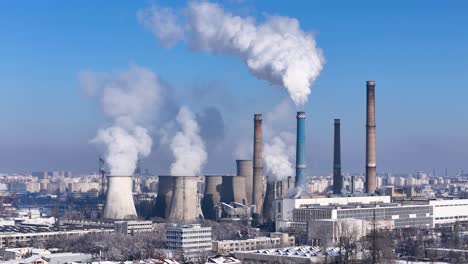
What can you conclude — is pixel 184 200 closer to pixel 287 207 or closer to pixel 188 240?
pixel 287 207

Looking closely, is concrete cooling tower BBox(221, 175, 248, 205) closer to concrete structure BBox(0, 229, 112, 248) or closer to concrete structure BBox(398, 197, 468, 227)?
concrete structure BBox(398, 197, 468, 227)

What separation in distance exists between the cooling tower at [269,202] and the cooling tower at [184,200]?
10.8ft

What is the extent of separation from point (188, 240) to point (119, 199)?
594cm

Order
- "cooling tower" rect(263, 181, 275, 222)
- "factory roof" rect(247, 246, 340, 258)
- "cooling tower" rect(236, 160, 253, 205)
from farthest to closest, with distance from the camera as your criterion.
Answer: "cooling tower" rect(236, 160, 253, 205), "cooling tower" rect(263, 181, 275, 222), "factory roof" rect(247, 246, 340, 258)

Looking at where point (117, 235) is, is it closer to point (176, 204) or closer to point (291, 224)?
point (176, 204)

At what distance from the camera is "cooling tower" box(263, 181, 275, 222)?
102ft

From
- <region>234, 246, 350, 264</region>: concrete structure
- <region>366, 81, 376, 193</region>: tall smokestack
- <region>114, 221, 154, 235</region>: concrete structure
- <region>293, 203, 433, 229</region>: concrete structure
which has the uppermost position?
<region>366, 81, 376, 193</region>: tall smokestack

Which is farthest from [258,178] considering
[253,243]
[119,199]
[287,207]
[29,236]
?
[29,236]

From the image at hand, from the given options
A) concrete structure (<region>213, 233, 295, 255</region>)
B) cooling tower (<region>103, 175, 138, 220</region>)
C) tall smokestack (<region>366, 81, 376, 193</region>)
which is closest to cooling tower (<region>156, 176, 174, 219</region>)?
cooling tower (<region>103, 175, 138, 220</region>)

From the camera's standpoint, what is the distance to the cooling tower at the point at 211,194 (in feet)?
105

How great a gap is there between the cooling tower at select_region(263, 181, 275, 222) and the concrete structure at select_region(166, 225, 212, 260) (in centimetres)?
778

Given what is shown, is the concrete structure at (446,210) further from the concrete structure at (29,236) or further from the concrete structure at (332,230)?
the concrete structure at (29,236)

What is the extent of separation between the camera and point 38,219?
33.6m

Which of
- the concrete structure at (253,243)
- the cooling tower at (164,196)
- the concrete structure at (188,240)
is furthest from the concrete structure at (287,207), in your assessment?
the concrete structure at (188,240)
